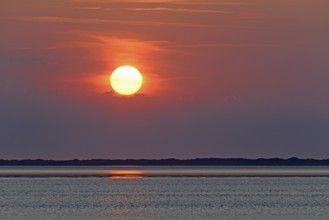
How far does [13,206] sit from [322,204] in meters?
23.7

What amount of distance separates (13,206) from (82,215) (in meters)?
11.0

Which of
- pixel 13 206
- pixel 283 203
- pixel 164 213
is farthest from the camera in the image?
pixel 283 203

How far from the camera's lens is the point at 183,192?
11400 centimetres

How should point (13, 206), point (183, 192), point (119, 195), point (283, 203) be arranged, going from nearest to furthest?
point (13, 206), point (283, 203), point (119, 195), point (183, 192)

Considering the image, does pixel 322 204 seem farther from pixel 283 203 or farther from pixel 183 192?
pixel 183 192

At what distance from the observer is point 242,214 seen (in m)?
76.9

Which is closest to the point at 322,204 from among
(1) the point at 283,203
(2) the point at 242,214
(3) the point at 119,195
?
(1) the point at 283,203

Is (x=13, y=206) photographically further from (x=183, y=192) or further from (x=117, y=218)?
(x=183, y=192)

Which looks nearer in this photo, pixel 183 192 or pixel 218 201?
pixel 218 201

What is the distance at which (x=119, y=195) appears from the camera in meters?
105

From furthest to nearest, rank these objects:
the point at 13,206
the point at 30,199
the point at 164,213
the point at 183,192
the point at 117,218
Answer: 1. the point at 183,192
2. the point at 30,199
3. the point at 13,206
4. the point at 164,213
5. the point at 117,218

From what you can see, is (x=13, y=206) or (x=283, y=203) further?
(x=283, y=203)

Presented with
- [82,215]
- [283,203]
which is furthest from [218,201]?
[82,215]

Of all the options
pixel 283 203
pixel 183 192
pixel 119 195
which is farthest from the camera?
pixel 183 192
